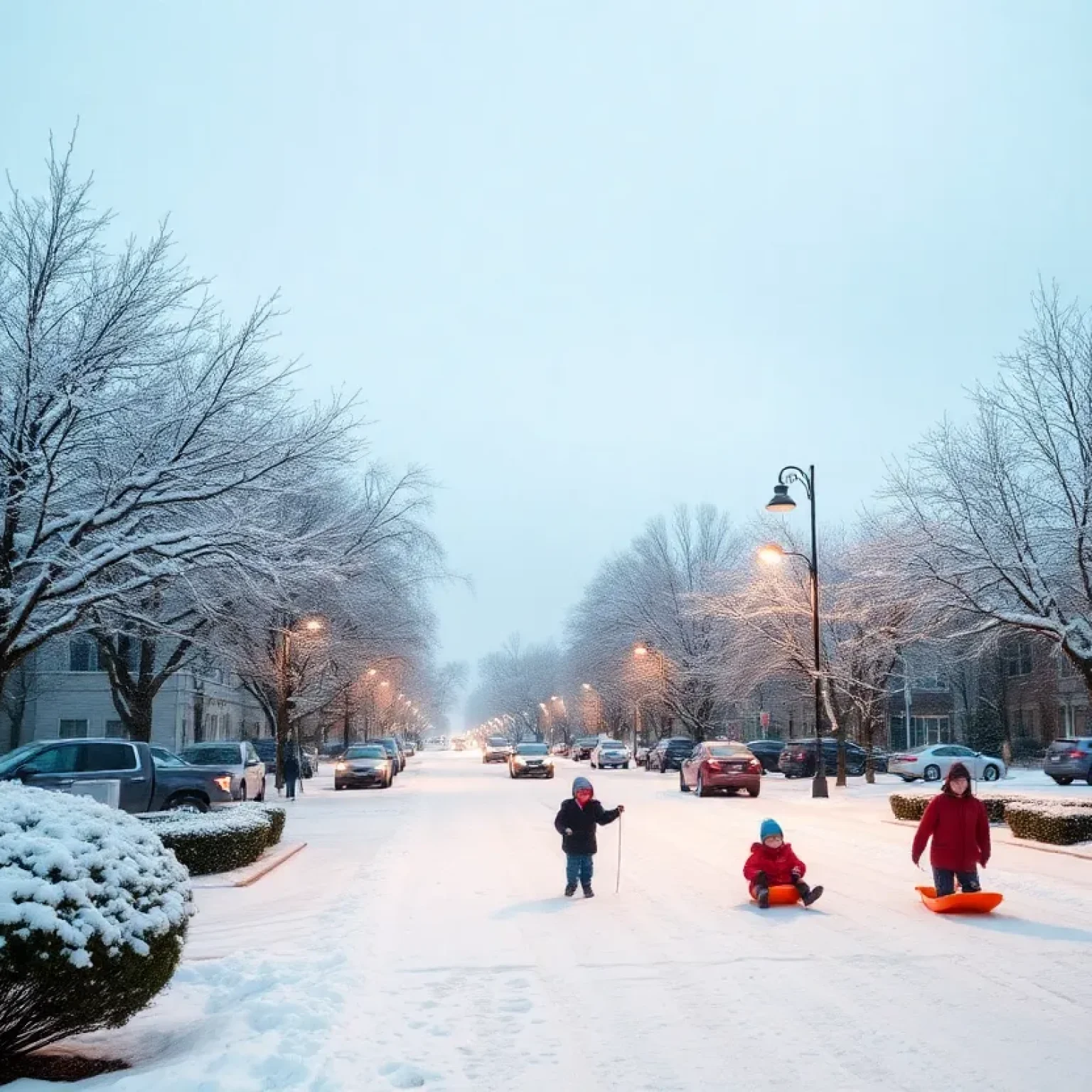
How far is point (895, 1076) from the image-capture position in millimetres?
5910

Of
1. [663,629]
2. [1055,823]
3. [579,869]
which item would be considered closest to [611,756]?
[663,629]

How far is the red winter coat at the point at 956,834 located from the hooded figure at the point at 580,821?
10.3ft

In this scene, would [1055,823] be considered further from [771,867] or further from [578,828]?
[578,828]

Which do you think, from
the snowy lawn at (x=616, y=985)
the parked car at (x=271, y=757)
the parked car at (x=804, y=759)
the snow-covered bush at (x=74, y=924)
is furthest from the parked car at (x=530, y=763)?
the snow-covered bush at (x=74, y=924)

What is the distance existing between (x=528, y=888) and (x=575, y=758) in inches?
2763

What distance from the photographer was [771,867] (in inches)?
460

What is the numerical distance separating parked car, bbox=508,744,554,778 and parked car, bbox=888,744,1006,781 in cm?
1423

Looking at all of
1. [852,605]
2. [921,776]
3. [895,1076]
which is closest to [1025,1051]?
[895,1076]

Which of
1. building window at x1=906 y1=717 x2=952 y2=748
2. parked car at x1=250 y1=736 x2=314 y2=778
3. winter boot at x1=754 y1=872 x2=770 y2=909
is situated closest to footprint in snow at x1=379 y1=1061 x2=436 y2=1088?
winter boot at x1=754 y1=872 x2=770 y2=909

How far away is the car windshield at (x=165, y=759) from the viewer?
71.2 ft

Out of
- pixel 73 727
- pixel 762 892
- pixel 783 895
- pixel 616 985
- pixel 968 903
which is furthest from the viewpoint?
pixel 73 727

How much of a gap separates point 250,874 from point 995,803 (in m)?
13.0

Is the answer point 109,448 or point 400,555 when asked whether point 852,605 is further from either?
point 109,448

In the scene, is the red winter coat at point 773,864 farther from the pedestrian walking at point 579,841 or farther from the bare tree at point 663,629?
the bare tree at point 663,629
